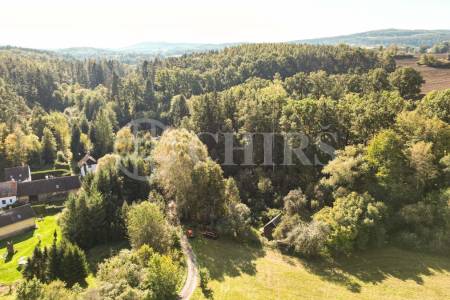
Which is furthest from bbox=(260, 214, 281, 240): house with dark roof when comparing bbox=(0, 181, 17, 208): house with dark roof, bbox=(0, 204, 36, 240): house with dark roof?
bbox=(0, 181, 17, 208): house with dark roof

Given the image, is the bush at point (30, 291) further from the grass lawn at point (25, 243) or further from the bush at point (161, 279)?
the grass lawn at point (25, 243)

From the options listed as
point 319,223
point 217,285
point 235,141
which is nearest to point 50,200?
point 235,141

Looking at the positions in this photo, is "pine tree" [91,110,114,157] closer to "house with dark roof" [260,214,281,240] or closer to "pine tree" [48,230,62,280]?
"house with dark roof" [260,214,281,240]

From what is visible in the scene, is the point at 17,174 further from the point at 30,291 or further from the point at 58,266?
the point at 30,291

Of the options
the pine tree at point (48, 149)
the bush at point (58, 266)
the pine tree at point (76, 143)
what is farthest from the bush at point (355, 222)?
the pine tree at point (48, 149)

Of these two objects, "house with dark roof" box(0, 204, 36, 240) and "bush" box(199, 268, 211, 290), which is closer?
"bush" box(199, 268, 211, 290)
